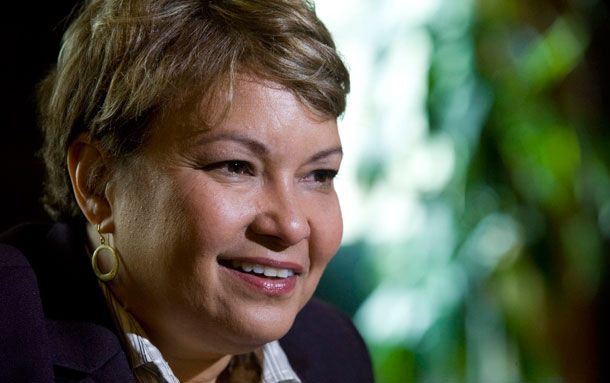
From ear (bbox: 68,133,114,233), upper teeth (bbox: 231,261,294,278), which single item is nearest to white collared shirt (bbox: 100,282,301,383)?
ear (bbox: 68,133,114,233)

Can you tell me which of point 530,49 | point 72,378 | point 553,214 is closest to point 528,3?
point 530,49

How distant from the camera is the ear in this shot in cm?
132

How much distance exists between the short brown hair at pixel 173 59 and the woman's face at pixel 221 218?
1.7 inches

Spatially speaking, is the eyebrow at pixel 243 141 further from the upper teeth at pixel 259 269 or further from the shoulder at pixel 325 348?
the shoulder at pixel 325 348

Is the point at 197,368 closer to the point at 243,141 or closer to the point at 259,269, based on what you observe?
the point at 259,269

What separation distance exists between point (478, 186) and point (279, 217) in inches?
71.6

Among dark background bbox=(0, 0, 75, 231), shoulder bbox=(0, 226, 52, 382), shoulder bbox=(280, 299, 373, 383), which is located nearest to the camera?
shoulder bbox=(0, 226, 52, 382)

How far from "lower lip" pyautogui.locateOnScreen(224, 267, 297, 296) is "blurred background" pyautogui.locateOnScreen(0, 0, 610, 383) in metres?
1.61

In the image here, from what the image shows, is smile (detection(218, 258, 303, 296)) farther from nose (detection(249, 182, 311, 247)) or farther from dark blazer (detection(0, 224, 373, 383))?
dark blazer (detection(0, 224, 373, 383))

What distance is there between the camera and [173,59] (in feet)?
4.06

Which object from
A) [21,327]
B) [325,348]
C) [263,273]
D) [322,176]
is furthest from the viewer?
[325,348]

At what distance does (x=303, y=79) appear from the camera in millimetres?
1284

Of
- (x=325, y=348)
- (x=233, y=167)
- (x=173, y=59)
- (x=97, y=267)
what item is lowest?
(x=325, y=348)

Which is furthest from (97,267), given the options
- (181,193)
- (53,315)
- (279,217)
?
(279,217)
